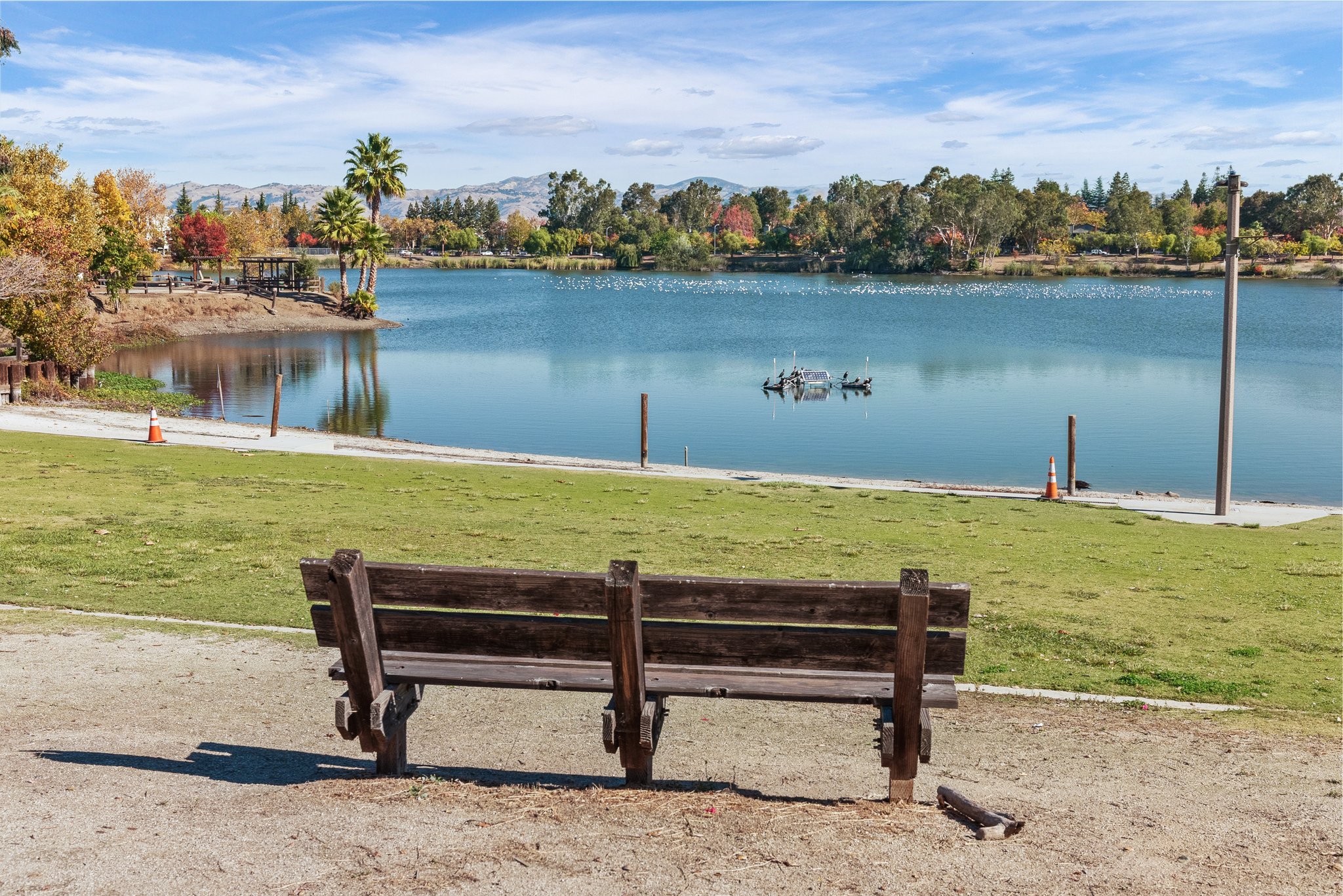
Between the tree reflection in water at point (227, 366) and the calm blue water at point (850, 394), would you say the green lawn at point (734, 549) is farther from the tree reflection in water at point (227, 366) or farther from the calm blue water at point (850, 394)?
the tree reflection in water at point (227, 366)

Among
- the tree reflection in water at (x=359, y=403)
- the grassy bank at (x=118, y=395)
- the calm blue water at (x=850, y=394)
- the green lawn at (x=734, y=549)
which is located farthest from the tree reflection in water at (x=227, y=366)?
the green lawn at (x=734, y=549)

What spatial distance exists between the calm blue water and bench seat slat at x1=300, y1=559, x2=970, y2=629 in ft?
93.2

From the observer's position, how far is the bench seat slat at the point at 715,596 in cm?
568

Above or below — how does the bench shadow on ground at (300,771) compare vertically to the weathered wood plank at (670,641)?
below

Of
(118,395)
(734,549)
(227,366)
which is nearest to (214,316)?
(227,366)

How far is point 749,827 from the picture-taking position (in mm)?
5699

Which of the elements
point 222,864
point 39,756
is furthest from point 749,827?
point 39,756

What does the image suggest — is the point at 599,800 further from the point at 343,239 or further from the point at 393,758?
the point at 343,239

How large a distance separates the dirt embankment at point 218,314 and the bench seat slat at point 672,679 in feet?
222

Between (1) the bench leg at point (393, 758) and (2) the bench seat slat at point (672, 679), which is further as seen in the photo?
(1) the bench leg at point (393, 758)

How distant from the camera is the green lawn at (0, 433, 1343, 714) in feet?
34.3

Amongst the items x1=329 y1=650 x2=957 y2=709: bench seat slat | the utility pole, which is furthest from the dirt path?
the utility pole

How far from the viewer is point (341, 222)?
89438 mm

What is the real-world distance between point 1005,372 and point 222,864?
5989 centimetres
